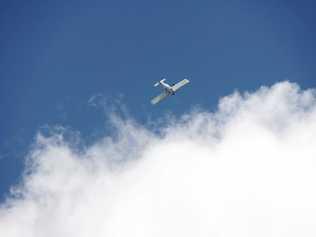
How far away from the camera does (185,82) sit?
93188 millimetres

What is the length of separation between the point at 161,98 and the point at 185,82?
702cm

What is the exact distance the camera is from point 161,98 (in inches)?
3698
